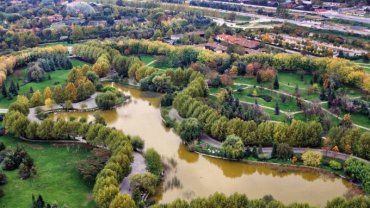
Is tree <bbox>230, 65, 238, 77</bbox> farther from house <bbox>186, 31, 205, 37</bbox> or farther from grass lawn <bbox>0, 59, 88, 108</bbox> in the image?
grass lawn <bbox>0, 59, 88, 108</bbox>

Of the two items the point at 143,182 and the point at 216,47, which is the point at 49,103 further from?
the point at 216,47

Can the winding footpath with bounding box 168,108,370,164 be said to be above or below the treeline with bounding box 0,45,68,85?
below

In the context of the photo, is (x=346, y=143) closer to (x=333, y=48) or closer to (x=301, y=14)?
(x=333, y=48)

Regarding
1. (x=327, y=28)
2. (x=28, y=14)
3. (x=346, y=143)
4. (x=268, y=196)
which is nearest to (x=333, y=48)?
(x=327, y=28)

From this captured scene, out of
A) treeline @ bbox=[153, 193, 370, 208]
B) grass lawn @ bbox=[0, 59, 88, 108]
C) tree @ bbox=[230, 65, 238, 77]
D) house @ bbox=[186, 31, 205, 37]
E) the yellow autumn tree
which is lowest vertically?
grass lawn @ bbox=[0, 59, 88, 108]

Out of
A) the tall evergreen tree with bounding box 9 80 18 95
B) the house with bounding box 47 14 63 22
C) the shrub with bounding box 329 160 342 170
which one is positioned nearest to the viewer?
the shrub with bounding box 329 160 342 170

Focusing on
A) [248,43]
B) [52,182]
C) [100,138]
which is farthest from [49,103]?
[248,43]

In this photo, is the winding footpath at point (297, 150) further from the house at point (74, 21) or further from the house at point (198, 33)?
the house at point (74, 21)

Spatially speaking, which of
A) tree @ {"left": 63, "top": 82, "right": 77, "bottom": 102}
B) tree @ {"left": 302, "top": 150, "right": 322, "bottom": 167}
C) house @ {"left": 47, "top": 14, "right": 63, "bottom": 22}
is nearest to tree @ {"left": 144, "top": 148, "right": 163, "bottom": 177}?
tree @ {"left": 302, "top": 150, "right": 322, "bottom": 167}
